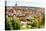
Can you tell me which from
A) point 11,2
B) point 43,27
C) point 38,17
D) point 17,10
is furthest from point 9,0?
point 43,27

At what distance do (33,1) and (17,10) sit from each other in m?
0.19

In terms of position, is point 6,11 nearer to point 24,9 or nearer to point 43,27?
point 24,9

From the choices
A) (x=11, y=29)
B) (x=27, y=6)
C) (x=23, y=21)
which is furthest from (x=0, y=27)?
(x=27, y=6)

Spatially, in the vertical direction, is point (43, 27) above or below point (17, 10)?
below

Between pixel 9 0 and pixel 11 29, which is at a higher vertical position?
pixel 9 0

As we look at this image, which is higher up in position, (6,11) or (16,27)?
(6,11)

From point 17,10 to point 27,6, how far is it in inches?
4.4

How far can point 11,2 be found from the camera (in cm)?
84

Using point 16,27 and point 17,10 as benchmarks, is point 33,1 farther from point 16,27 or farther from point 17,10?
point 16,27

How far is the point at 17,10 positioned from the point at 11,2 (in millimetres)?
101

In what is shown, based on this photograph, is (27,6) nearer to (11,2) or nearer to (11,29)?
(11,2)

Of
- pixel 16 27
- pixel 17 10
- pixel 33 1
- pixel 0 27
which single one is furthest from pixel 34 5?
pixel 0 27

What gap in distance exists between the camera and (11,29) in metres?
0.84

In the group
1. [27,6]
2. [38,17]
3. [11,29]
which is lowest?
[11,29]
